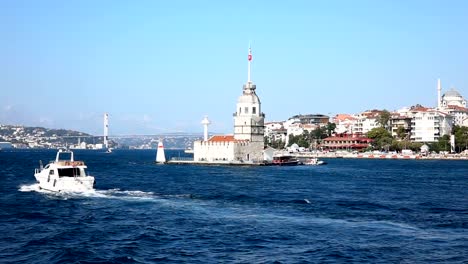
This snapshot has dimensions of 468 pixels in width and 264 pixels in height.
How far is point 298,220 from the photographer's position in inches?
1431


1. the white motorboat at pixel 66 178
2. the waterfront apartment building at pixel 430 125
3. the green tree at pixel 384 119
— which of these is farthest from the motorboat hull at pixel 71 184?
the green tree at pixel 384 119

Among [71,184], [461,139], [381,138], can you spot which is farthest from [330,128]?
[71,184]

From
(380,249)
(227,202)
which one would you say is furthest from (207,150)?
(380,249)

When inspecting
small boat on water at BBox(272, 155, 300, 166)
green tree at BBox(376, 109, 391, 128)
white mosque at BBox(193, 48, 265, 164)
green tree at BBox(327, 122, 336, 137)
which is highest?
green tree at BBox(376, 109, 391, 128)

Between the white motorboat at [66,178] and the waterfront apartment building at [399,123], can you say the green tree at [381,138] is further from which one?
the white motorboat at [66,178]

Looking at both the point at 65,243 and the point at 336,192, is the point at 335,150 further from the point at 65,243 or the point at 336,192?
the point at 65,243

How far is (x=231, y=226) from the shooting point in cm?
3412

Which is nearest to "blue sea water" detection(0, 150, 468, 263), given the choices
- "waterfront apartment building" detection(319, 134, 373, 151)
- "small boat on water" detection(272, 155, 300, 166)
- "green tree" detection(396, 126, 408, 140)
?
"small boat on water" detection(272, 155, 300, 166)

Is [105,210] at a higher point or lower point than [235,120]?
lower

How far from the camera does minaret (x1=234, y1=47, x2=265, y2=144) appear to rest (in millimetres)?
111188

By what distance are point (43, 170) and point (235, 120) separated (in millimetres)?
61905

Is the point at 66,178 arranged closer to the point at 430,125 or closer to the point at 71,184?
the point at 71,184

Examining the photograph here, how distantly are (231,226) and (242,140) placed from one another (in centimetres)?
7628

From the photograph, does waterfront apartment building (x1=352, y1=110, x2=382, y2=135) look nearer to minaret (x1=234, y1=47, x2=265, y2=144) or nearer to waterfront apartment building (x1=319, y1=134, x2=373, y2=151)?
waterfront apartment building (x1=319, y1=134, x2=373, y2=151)
